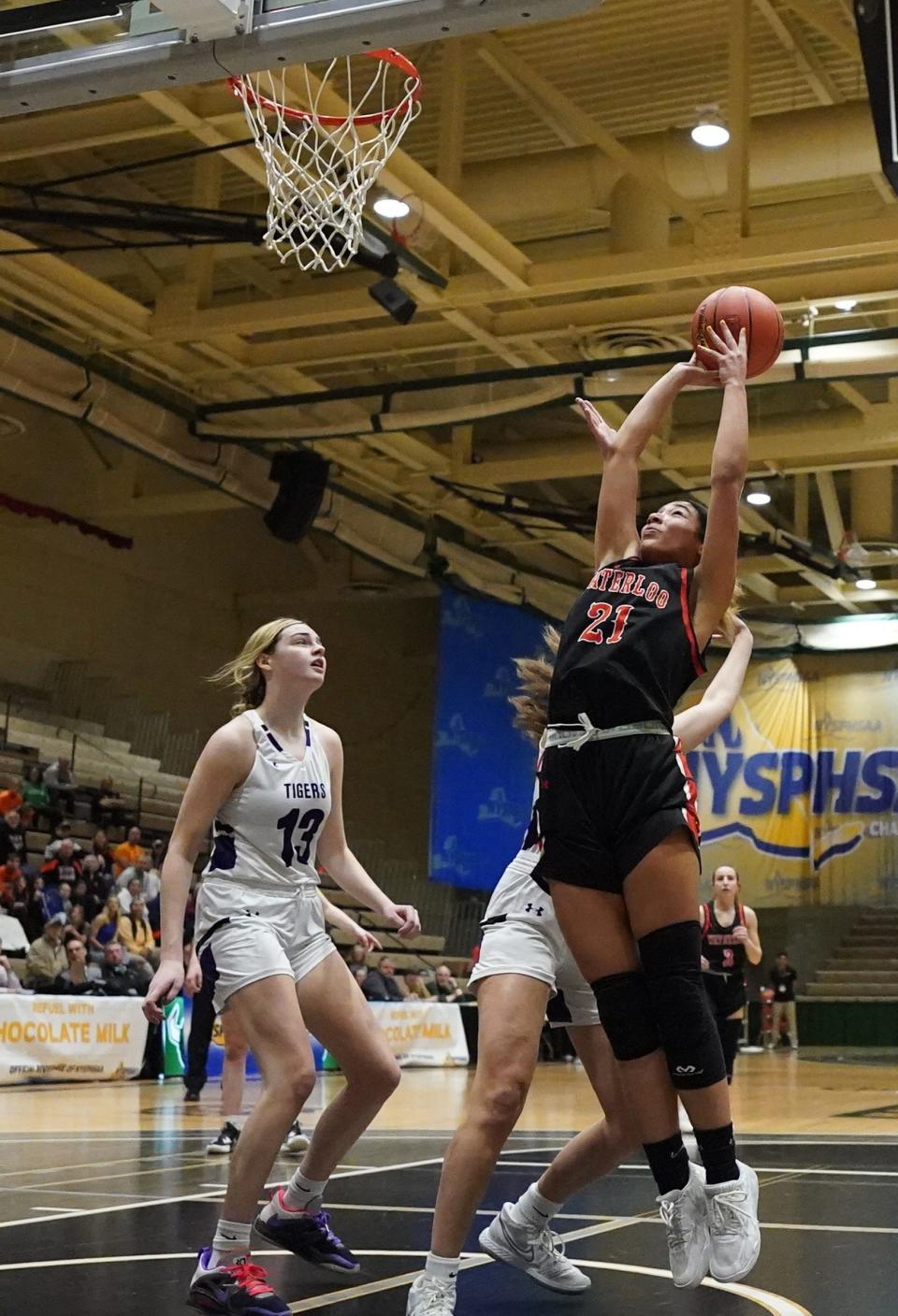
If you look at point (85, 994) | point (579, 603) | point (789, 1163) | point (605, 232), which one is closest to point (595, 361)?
point (605, 232)

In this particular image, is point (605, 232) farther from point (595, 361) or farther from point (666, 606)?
point (666, 606)

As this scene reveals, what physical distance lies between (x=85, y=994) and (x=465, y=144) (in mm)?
9187

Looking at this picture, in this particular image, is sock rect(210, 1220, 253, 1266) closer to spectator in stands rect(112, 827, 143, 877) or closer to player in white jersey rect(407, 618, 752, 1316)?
player in white jersey rect(407, 618, 752, 1316)

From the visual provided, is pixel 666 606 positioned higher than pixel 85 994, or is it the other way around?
pixel 666 606

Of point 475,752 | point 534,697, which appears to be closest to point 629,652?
point 534,697

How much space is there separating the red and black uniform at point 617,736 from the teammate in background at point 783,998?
23370mm

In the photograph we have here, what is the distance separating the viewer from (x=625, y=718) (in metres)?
3.77

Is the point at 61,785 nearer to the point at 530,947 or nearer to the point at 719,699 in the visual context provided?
the point at 719,699

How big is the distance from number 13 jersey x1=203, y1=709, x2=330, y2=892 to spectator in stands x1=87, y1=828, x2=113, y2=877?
46.0 feet

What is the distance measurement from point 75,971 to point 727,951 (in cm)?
710

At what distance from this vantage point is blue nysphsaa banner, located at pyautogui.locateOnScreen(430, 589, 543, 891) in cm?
2278

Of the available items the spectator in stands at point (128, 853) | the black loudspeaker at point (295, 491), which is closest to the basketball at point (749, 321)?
the black loudspeaker at point (295, 491)

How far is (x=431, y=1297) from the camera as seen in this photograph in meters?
3.63

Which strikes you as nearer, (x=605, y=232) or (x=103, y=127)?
(x=103, y=127)
